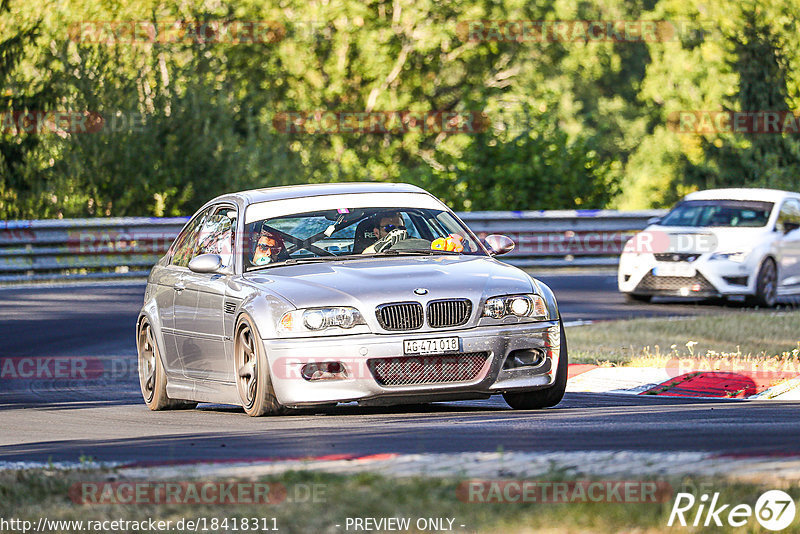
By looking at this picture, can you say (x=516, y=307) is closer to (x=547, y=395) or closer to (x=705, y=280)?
(x=547, y=395)

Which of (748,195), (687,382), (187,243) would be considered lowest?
(748,195)

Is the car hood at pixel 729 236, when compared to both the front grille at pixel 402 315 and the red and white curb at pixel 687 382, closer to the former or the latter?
the red and white curb at pixel 687 382

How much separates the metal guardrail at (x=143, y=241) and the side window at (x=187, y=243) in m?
11.9

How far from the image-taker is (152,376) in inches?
453

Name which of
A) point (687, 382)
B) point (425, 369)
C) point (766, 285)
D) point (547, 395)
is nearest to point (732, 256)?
point (766, 285)

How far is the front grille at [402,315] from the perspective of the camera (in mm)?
9461

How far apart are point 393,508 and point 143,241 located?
1953 cm

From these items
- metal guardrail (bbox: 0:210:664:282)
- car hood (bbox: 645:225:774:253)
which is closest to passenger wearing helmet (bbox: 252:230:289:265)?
car hood (bbox: 645:225:774:253)

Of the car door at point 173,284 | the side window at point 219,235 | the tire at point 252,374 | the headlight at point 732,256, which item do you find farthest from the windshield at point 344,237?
the headlight at point 732,256

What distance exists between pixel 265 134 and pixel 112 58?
3.96 metres

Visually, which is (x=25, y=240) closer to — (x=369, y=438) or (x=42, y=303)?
(x=42, y=303)

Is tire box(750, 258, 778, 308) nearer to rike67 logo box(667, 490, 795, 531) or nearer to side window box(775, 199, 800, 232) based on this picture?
side window box(775, 199, 800, 232)

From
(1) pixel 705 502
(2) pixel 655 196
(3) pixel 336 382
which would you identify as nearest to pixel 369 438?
(3) pixel 336 382

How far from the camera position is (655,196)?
60.7 metres
